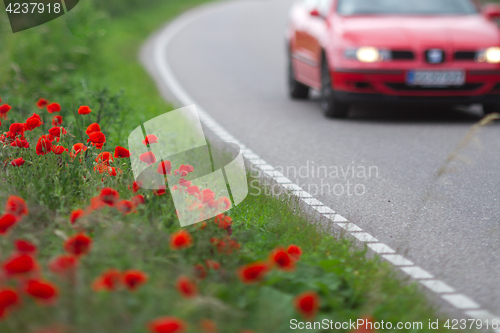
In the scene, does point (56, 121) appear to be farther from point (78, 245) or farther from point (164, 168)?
point (78, 245)

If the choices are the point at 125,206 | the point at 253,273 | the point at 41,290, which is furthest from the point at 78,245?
the point at 125,206

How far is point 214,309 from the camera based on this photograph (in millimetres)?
2951

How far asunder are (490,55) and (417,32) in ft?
3.01

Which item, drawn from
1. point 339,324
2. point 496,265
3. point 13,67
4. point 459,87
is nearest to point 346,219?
point 496,265

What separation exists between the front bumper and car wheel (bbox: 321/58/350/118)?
1.02ft

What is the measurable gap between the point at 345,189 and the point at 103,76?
27.4 feet

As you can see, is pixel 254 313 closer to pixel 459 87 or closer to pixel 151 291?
pixel 151 291

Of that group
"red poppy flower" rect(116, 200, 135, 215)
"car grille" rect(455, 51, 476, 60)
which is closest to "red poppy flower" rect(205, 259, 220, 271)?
"red poppy flower" rect(116, 200, 135, 215)

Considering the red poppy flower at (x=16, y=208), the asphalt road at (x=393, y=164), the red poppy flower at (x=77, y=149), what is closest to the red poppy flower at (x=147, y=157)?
the red poppy flower at (x=77, y=149)

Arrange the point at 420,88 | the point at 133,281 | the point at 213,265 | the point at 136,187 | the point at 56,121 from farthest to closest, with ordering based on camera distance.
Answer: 1. the point at 420,88
2. the point at 56,121
3. the point at 136,187
4. the point at 213,265
5. the point at 133,281

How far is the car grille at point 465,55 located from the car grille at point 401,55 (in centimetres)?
55

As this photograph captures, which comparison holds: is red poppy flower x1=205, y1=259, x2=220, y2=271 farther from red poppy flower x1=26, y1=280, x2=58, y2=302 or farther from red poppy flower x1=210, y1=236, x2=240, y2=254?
red poppy flower x1=26, y1=280, x2=58, y2=302

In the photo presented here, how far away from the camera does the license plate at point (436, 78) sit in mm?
9391

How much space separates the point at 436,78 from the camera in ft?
30.9
